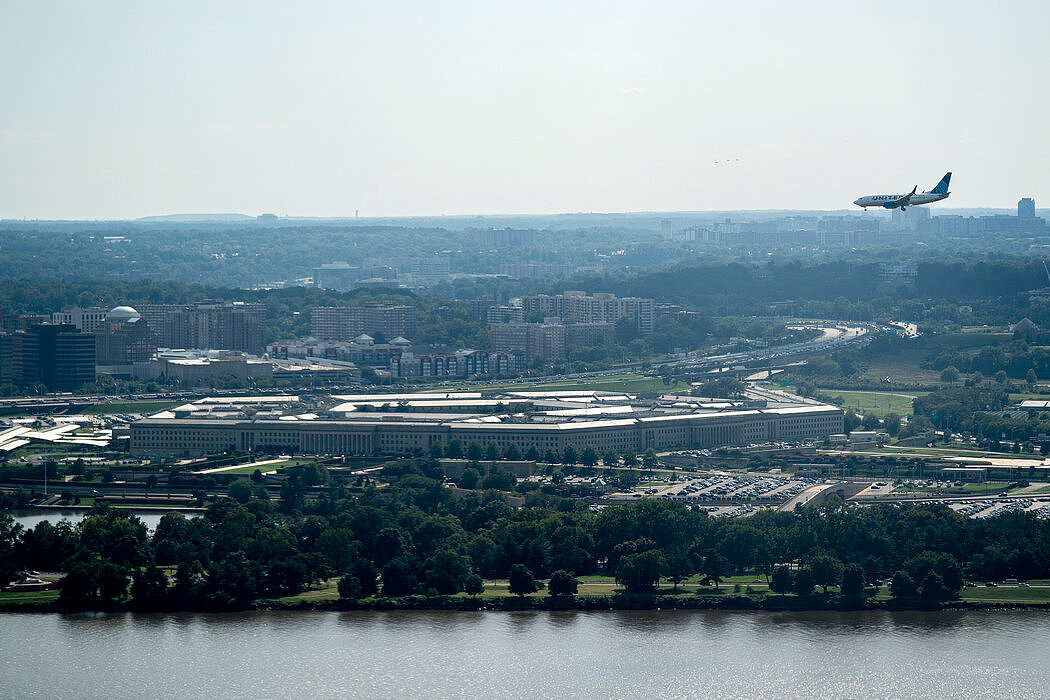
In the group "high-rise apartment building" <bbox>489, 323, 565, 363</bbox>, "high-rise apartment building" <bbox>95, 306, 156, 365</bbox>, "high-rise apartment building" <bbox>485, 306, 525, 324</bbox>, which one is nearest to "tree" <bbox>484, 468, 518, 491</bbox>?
"high-rise apartment building" <bbox>95, 306, 156, 365</bbox>

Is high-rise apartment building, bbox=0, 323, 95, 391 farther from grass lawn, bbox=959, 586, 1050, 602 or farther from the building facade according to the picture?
grass lawn, bbox=959, 586, 1050, 602

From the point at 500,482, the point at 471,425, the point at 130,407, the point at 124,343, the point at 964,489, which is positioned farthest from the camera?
the point at 124,343

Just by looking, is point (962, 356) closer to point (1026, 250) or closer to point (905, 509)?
point (905, 509)

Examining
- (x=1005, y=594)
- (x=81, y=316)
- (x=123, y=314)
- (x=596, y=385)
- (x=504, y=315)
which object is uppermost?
(x=123, y=314)

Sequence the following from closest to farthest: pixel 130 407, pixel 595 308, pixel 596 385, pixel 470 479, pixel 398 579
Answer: pixel 398 579
pixel 470 479
pixel 130 407
pixel 596 385
pixel 595 308

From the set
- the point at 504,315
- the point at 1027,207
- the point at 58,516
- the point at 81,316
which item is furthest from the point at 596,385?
the point at 1027,207

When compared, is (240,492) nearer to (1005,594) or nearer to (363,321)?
(1005,594)

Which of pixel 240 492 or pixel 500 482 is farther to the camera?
pixel 500 482

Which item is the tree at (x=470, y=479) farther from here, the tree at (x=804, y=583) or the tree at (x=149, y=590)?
the tree at (x=804, y=583)
